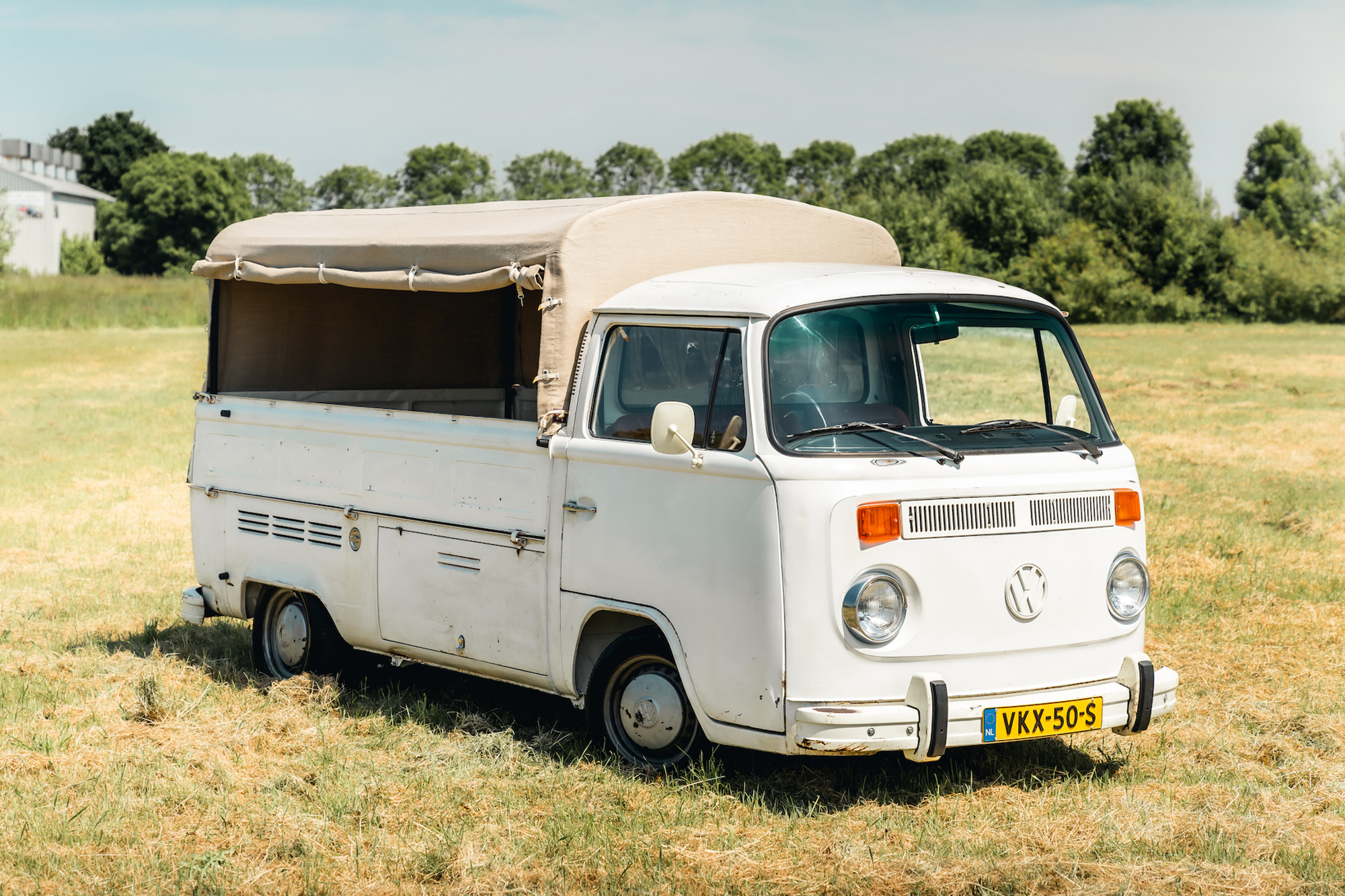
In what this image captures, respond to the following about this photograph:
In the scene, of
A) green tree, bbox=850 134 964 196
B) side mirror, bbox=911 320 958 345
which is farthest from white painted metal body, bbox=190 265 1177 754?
green tree, bbox=850 134 964 196

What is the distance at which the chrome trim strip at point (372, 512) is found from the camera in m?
6.39

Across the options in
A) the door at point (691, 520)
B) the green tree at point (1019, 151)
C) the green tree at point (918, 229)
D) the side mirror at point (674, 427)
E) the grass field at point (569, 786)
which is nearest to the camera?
the grass field at point (569, 786)

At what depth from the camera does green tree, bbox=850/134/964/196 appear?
9695 centimetres

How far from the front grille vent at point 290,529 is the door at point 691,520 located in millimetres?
1775

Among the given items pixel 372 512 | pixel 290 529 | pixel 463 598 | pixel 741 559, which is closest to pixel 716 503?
pixel 741 559

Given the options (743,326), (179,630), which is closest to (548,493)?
(743,326)

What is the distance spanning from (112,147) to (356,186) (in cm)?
2687

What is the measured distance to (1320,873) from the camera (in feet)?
16.5

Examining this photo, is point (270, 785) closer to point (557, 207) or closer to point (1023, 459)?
point (557, 207)

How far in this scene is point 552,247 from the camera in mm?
6301

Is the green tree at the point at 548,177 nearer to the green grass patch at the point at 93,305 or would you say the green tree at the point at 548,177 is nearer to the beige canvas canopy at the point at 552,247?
the green grass patch at the point at 93,305

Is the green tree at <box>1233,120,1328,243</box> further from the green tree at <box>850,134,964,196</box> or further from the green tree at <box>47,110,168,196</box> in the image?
the green tree at <box>47,110,168,196</box>

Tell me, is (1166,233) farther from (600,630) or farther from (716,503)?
(716,503)

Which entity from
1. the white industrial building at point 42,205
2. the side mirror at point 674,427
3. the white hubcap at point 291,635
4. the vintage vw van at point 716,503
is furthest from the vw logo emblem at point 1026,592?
the white industrial building at point 42,205
